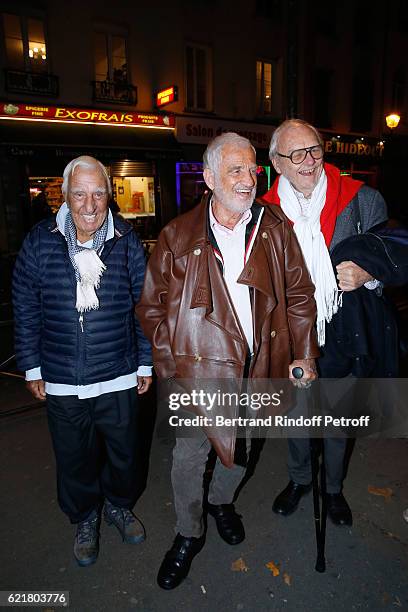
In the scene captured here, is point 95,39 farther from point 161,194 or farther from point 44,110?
point 161,194

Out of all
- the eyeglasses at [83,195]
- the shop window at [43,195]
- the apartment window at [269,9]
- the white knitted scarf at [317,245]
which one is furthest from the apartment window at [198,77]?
the eyeglasses at [83,195]

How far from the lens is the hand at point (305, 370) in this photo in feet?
7.97

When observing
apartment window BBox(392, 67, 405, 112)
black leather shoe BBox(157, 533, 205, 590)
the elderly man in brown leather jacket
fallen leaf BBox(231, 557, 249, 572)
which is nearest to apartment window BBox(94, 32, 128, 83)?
the elderly man in brown leather jacket

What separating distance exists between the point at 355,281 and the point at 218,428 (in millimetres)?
1101

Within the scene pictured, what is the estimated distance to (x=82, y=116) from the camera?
39.5ft

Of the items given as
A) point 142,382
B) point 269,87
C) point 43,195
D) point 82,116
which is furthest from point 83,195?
point 269,87

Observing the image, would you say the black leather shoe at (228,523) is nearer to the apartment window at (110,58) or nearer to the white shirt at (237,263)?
the white shirt at (237,263)

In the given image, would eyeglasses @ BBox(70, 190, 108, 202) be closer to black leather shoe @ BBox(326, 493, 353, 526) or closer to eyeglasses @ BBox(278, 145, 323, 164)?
eyeglasses @ BBox(278, 145, 323, 164)

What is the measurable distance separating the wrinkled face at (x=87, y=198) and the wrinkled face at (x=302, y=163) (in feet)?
3.45

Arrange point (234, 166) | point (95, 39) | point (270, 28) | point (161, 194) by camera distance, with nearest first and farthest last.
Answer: point (234, 166)
point (95, 39)
point (161, 194)
point (270, 28)

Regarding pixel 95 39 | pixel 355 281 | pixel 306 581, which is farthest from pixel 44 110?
pixel 306 581

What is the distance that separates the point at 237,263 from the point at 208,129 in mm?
13135

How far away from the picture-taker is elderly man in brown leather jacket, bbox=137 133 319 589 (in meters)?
2.23

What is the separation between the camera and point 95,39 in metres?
12.3
